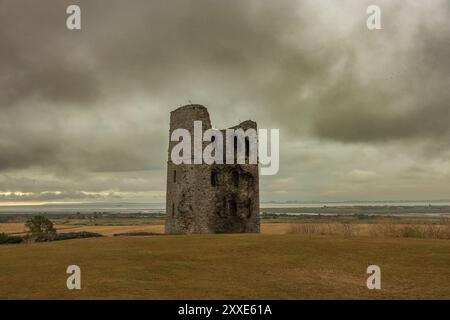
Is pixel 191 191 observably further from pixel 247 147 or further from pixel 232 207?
pixel 247 147

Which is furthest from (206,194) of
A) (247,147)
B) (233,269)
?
(233,269)

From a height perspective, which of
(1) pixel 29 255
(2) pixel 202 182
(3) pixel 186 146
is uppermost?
(3) pixel 186 146

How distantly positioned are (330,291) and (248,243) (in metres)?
7.90

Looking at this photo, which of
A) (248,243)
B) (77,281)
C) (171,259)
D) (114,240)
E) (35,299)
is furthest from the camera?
(114,240)

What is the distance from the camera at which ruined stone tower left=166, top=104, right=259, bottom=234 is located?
2845 cm

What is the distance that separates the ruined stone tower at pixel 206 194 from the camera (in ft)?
93.4

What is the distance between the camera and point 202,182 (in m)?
28.5

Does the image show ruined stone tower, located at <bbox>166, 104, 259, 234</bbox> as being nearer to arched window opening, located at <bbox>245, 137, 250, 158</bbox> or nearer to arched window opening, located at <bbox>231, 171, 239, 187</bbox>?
arched window opening, located at <bbox>231, 171, 239, 187</bbox>

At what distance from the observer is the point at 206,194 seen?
2852 cm

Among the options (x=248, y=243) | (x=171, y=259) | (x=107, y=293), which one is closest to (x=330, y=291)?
(x=107, y=293)

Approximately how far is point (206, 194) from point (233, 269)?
15684 millimetres
